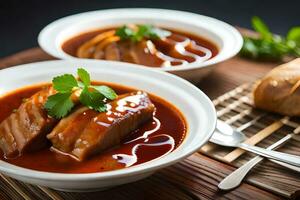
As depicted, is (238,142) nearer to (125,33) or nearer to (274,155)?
(274,155)

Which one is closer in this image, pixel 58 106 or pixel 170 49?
pixel 58 106

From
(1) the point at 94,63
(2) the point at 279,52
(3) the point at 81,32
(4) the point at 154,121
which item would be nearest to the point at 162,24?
(3) the point at 81,32

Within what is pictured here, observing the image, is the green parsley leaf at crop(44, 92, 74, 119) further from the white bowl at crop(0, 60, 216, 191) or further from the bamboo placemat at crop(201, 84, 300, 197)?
the bamboo placemat at crop(201, 84, 300, 197)

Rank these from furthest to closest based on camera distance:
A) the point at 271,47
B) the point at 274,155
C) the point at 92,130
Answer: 1. the point at 271,47
2. the point at 274,155
3. the point at 92,130

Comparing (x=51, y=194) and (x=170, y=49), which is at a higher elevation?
(x=170, y=49)

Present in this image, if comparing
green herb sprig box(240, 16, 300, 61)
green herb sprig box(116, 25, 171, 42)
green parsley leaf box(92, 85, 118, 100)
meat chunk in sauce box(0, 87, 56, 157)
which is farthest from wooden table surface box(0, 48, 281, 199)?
green herb sprig box(240, 16, 300, 61)

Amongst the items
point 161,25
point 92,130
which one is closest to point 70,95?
point 92,130

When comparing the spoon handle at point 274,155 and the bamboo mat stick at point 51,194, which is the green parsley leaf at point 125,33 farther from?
the bamboo mat stick at point 51,194

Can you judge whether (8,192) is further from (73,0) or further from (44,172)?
(73,0)
